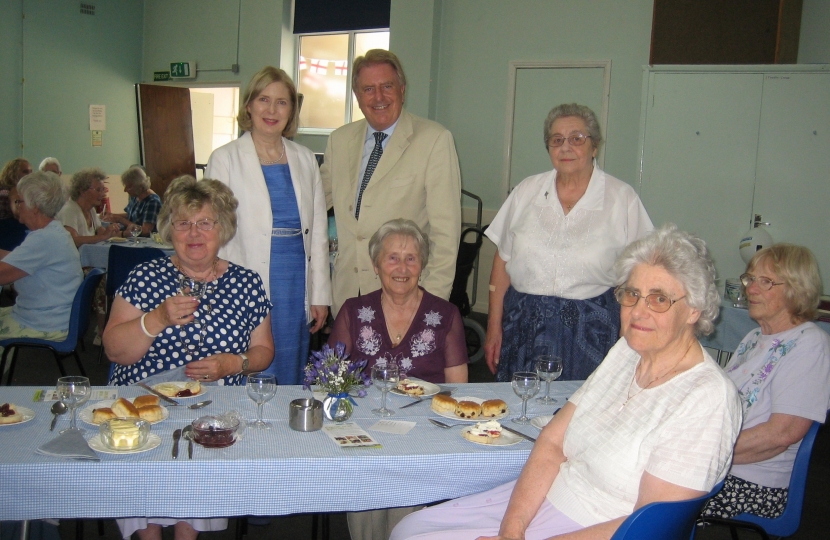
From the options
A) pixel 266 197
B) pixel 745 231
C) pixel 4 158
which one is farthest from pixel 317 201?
pixel 4 158

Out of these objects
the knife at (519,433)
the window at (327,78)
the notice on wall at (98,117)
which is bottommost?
the knife at (519,433)

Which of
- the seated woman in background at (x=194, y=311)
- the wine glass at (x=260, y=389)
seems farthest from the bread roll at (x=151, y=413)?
the seated woman in background at (x=194, y=311)

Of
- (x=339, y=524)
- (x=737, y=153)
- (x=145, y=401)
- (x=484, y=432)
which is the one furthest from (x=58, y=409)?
(x=737, y=153)

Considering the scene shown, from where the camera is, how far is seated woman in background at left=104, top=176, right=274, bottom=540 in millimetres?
2422

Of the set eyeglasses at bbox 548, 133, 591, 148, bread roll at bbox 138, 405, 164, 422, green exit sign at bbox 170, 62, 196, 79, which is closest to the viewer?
bread roll at bbox 138, 405, 164, 422

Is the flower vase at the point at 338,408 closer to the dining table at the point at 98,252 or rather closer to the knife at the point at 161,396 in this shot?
the knife at the point at 161,396

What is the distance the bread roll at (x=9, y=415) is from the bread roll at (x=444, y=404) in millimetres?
1144

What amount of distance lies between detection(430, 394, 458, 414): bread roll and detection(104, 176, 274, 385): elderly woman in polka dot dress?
0.73 meters

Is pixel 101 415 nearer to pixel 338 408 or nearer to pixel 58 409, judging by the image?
pixel 58 409

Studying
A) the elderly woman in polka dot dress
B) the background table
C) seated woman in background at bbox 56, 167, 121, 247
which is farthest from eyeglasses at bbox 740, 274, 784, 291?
seated woman in background at bbox 56, 167, 121, 247

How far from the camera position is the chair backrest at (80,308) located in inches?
164

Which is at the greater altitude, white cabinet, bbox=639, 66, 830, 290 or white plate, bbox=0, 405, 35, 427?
white cabinet, bbox=639, 66, 830, 290

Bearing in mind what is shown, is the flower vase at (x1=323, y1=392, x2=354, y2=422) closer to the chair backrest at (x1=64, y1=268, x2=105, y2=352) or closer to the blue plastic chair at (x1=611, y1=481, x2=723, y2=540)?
the blue plastic chair at (x1=611, y1=481, x2=723, y2=540)

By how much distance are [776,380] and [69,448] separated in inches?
82.2
